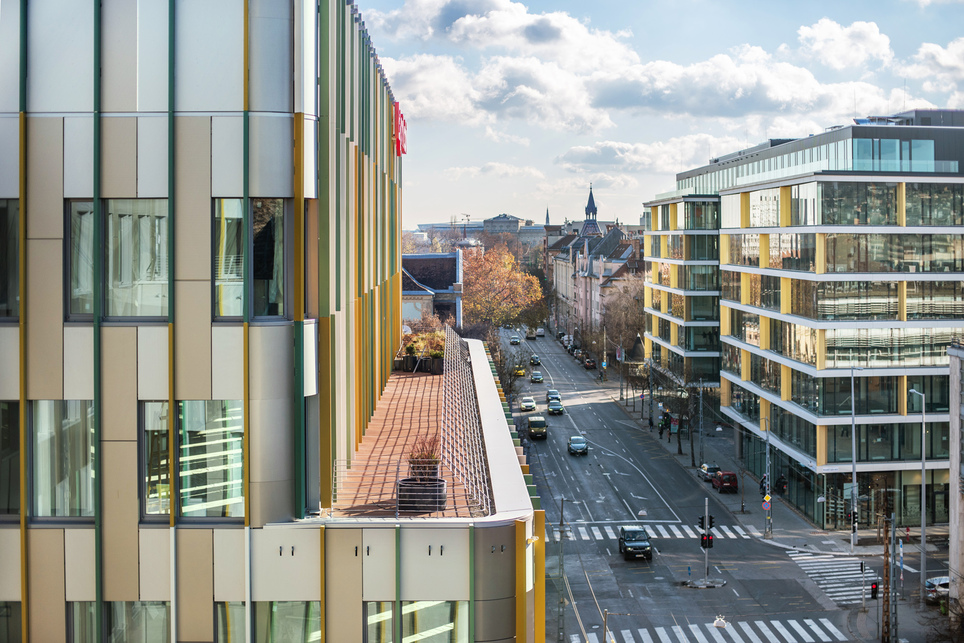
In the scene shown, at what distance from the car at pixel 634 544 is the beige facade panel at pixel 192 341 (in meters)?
37.9

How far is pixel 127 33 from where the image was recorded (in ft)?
51.2

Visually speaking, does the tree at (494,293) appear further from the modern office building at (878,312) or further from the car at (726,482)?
the modern office building at (878,312)

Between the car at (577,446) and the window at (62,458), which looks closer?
the window at (62,458)

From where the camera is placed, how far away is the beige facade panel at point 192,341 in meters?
15.6

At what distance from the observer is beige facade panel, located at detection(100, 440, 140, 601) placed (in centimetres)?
1574

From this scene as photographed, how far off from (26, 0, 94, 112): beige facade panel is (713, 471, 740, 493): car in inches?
2184

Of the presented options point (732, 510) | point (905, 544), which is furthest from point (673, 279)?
point (905, 544)

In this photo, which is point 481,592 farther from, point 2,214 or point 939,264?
point 939,264

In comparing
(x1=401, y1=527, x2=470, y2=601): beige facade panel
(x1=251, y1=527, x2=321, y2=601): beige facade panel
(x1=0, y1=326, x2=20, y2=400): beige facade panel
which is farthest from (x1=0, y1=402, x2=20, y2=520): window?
(x1=401, y1=527, x2=470, y2=601): beige facade panel

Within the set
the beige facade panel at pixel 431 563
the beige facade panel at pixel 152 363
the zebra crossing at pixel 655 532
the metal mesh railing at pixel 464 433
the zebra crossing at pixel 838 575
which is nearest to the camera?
the beige facade panel at pixel 152 363

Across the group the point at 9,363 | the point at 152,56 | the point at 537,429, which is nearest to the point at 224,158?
the point at 152,56

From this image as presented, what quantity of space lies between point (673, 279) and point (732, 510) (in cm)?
3101

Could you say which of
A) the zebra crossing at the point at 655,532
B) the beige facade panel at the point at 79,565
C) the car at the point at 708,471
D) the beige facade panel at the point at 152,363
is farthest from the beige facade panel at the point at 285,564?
the car at the point at 708,471

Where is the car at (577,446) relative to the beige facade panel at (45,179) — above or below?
below
